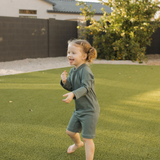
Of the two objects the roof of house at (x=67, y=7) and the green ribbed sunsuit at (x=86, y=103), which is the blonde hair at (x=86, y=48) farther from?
the roof of house at (x=67, y=7)

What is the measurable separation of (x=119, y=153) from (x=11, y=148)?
1.29 metres

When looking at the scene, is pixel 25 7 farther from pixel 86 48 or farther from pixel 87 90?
pixel 87 90

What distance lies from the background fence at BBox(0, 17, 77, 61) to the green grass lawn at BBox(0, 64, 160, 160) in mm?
6086

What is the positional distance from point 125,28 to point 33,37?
4993mm

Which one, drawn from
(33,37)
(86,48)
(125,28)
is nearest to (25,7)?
(33,37)

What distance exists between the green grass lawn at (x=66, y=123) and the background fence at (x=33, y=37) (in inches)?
240

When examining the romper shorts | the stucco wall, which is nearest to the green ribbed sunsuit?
the romper shorts

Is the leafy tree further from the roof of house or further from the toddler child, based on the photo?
the roof of house

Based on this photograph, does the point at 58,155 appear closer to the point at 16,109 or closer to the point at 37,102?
the point at 16,109

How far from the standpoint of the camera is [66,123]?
370 cm

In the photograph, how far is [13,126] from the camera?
356 cm

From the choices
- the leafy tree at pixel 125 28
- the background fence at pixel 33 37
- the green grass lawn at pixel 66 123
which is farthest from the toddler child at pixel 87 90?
the background fence at pixel 33 37

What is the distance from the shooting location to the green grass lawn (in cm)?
278

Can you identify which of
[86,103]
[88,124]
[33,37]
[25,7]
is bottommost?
[88,124]
